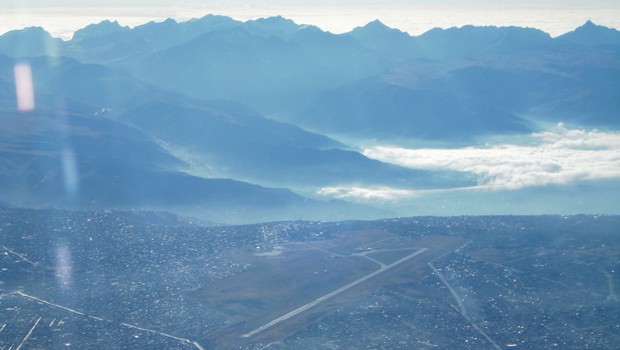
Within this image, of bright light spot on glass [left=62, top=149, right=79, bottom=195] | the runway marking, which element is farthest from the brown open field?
bright light spot on glass [left=62, top=149, right=79, bottom=195]

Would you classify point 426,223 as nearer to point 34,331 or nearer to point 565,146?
point 34,331

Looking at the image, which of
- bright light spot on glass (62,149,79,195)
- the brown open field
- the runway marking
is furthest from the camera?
bright light spot on glass (62,149,79,195)

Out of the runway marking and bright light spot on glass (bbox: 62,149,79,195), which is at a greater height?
bright light spot on glass (bbox: 62,149,79,195)

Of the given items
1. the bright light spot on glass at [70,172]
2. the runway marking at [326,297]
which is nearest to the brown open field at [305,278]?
the runway marking at [326,297]

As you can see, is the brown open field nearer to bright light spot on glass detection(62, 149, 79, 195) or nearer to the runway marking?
the runway marking

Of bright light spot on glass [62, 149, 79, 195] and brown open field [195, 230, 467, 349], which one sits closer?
brown open field [195, 230, 467, 349]

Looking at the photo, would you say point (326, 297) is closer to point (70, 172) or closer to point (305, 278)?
point (305, 278)

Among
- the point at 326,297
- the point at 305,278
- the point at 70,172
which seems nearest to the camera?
the point at 326,297

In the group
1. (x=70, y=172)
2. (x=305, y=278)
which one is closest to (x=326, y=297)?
(x=305, y=278)

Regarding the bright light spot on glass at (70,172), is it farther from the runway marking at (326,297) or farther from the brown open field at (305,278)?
the runway marking at (326,297)

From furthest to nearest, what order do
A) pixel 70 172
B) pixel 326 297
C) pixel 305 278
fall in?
pixel 70 172
pixel 305 278
pixel 326 297

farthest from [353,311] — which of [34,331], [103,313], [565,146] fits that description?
[565,146]
